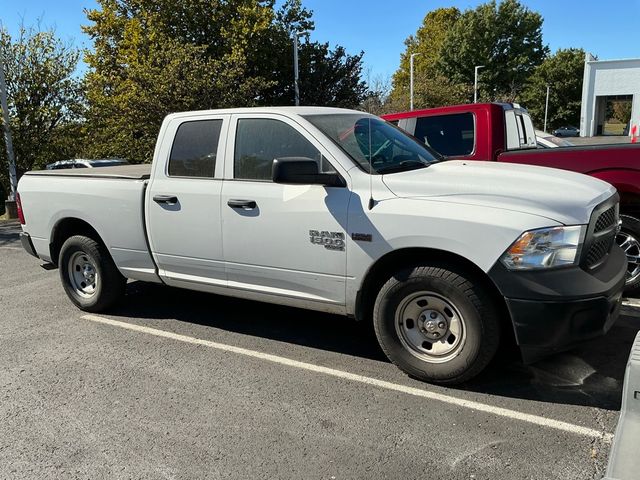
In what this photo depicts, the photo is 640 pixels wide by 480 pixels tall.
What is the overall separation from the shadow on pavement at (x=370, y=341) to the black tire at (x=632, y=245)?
15.6 inches

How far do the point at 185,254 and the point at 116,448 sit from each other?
1895 mm

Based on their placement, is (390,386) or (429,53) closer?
(390,386)

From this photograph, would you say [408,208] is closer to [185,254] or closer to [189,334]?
[185,254]

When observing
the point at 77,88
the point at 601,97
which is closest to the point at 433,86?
the point at 601,97

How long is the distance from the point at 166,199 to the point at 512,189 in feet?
9.19

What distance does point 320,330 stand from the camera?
494 centimetres

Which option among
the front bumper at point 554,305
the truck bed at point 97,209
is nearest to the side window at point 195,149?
the truck bed at point 97,209

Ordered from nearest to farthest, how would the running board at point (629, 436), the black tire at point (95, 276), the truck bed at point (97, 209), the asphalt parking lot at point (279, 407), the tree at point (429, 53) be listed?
1. the running board at point (629, 436)
2. the asphalt parking lot at point (279, 407)
3. the truck bed at point (97, 209)
4. the black tire at point (95, 276)
5. the tree at point (429, 53)

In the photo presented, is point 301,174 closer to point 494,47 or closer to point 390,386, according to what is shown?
point 390,386

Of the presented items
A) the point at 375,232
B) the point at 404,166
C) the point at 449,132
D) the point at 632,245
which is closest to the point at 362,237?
the point at 375,232

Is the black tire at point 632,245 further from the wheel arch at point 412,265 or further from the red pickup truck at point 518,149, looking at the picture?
the wheel arch at point 412,265

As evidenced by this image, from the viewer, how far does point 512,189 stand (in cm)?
354

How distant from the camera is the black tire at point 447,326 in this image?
346 centimetres

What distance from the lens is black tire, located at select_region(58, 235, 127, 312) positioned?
211 inches
